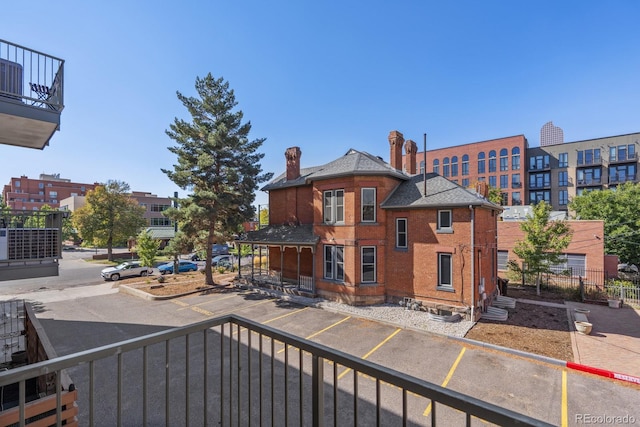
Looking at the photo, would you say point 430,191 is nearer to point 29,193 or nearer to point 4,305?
point 4,305

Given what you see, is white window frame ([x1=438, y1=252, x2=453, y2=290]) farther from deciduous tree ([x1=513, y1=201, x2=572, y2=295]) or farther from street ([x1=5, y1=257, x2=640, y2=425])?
deciduous tree ([x1=513, y1=201, x2=572, y2=295])

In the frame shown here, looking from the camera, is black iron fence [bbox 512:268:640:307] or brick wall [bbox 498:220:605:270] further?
brick wall [bbox 498:220:605:270]

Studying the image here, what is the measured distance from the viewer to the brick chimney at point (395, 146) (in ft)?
60.8

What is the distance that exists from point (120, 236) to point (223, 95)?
25.8 metres

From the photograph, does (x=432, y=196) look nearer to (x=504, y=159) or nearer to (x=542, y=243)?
(x=542, y=243)

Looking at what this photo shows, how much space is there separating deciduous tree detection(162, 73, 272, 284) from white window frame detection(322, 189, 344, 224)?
613 cm

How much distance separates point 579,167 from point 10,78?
61.9m

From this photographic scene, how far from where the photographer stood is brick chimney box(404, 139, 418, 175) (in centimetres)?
2031

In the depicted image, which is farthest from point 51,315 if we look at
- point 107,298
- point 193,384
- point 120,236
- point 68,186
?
point 68,186

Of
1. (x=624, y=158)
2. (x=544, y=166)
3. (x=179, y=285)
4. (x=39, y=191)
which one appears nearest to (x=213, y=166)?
(x=179, y=285)

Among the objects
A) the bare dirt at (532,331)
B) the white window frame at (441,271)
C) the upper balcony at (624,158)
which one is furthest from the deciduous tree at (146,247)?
the upper balcony at (624,158)

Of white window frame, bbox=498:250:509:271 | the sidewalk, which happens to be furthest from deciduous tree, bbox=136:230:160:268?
white window frame, bbox=498:250:509:271

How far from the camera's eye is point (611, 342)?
11.1 meters

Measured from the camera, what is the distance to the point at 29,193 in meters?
73.9
